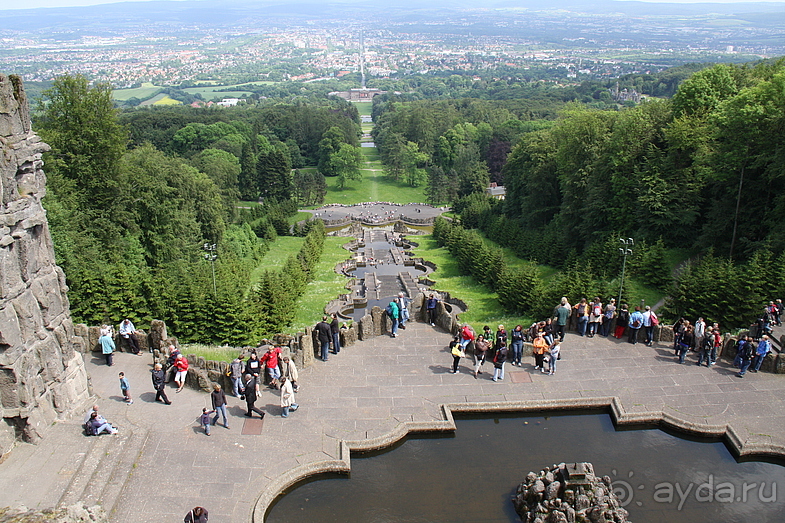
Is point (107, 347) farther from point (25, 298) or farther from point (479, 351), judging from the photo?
point (479, 351)

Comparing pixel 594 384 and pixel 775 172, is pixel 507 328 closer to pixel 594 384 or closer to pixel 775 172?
pixel 594 384

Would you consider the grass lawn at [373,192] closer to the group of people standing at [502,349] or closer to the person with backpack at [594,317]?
the person with backpack at [594,317]

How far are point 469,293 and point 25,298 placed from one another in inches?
1104

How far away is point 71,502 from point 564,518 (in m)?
11.4

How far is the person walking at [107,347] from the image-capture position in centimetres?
2209

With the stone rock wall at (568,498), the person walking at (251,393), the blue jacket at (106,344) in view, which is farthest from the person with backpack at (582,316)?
the blue jacket at (106,344)

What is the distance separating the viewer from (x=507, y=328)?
2817 cm

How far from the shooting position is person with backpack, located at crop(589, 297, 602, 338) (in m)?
23.8

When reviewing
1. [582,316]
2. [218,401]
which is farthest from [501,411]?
[218,401]

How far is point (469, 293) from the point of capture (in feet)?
134

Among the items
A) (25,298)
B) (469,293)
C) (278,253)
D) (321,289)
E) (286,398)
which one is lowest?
(278,253)

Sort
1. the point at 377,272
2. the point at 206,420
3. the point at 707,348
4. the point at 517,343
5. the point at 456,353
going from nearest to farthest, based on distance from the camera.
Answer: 1. the point at 206,420
2. the point at 456,353
3. the point at 707,348
4. the point at 517,343
5. the point at 377,272

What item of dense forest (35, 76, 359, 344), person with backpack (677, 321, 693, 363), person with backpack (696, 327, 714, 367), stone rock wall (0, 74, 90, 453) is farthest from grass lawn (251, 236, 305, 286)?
person with backpack (696, 327, 714, 367)

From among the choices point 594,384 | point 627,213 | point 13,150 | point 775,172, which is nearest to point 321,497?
point 594,384
